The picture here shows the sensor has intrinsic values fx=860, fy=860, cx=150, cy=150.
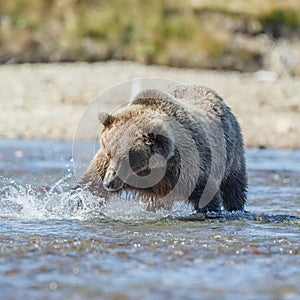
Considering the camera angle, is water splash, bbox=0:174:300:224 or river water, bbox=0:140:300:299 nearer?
river water, bbox=0:140:300:299

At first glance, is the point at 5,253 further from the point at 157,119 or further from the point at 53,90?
the point at 53,90

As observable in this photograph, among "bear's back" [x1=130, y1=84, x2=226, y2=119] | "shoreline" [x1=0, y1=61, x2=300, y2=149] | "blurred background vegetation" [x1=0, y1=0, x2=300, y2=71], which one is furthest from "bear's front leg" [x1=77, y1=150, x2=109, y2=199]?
"blurred background vegetation" [x1=0, y1=0, x2=300, y2=71]

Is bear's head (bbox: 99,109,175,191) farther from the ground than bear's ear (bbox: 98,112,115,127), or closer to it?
closer to it

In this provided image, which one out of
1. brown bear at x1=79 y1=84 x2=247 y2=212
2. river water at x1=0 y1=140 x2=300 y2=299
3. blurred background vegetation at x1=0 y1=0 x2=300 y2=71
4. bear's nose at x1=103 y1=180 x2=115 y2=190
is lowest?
river water at x1=0 y1=140 x2=300 y2=299

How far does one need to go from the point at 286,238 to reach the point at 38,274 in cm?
209

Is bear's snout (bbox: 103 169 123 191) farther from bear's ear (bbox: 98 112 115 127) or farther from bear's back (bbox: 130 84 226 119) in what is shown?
bear's back (bbox: 130 84 226 119)

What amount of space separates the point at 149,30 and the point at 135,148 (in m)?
14.0

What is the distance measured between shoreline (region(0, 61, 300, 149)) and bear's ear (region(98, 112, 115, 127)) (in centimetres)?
747

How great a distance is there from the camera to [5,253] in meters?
5.30

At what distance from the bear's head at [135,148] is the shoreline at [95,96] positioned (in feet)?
24.3

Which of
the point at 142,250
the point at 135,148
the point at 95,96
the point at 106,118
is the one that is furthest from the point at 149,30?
the point at 142,250

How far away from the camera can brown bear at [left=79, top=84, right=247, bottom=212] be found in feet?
21.9

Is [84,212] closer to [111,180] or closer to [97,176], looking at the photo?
[97,176]

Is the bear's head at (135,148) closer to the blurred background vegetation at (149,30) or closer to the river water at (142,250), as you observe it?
the river water at (142,250)
